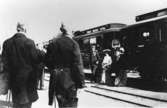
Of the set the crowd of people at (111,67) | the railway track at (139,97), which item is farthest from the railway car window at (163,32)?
the railway track at (139,97)

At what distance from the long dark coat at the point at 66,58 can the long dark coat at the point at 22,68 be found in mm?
310

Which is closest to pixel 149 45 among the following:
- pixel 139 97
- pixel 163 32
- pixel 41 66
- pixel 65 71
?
pixel 163 32

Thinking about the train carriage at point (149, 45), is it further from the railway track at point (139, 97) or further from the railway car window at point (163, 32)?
the railway track at point (139, 97)

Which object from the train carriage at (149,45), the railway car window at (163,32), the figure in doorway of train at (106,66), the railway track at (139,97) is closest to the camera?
the railway track at (139,97)

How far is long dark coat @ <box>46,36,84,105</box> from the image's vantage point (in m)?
4.93

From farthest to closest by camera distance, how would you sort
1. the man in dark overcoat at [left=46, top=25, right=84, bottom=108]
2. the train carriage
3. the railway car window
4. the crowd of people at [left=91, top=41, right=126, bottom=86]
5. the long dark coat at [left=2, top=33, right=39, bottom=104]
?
1. the crowd of people at [left=91, top=41, right=126, bottom=86]
2. the train carriage
3. the railway car window
4. the long dark coat at [left=2, top=33, right=39, bottom=104]
5. the man in dark overcoat at [left=46, top=25, right=84, bottom=108]

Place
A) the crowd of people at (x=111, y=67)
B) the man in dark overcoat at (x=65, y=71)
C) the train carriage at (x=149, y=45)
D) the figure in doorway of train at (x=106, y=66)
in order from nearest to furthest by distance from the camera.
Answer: the man in dark overcoat at (x=65, y=71) < the train carriage at (x=149, y=45) < the crowd of people at (x=111, y=67) < the figure in doorway of train at (x=106, y=66)

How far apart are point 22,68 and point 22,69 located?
0.02m

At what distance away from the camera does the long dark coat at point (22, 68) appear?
5.07m

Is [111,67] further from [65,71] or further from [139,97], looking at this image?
[65,71]

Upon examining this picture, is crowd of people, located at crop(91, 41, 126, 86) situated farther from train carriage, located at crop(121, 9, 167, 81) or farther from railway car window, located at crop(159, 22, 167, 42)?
railway car window, located at crop(159, 22, 167, 42)

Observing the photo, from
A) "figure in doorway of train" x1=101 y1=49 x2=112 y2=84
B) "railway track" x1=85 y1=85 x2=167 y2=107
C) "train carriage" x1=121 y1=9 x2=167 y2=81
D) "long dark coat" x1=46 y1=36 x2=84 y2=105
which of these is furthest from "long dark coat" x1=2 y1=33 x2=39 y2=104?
"figure in doorway of train" x1=101 y1=49 x2=112 y2=84

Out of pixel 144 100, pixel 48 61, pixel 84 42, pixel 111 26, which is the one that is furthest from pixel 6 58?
pixel 84 42

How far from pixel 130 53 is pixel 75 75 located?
8.91 metres
